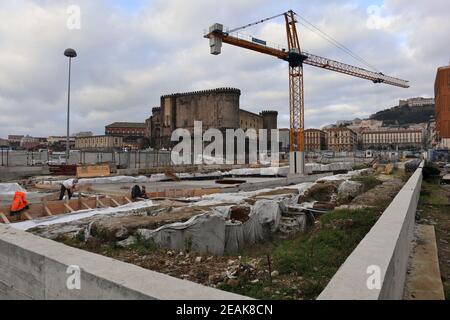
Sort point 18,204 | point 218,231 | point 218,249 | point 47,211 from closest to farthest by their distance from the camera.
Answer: point 218,249 → point 218,231 → point 18,204 → point 47,211

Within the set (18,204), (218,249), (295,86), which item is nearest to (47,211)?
(18,204)

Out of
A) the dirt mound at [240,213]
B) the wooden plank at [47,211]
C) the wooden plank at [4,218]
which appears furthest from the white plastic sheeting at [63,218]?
the dirt mound at [240,213]

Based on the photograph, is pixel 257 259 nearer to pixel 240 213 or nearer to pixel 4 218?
pixel 240 213

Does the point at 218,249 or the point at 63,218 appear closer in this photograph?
the point at 218,249

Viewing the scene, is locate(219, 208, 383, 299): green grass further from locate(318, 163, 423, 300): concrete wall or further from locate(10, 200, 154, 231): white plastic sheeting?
locate(10, 200, 154, 231): white plastic sheeting

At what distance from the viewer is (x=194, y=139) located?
75.8m

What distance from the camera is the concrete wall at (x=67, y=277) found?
99.2 inches

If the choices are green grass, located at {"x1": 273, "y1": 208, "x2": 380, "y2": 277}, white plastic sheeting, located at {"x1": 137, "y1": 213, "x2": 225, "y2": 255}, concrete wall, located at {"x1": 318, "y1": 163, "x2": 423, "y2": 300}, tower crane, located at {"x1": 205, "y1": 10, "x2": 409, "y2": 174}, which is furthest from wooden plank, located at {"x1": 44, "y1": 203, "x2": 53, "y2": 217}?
tower crane, located at {"x1": 205, "y1": 10, "x2": 409, "y2": 174}

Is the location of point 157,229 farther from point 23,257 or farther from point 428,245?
point 428,245

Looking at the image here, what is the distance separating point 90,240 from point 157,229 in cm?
118

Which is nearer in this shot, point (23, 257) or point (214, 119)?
point (23, 257)

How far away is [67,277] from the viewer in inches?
120

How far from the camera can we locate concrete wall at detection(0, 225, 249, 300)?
2.52 meters
